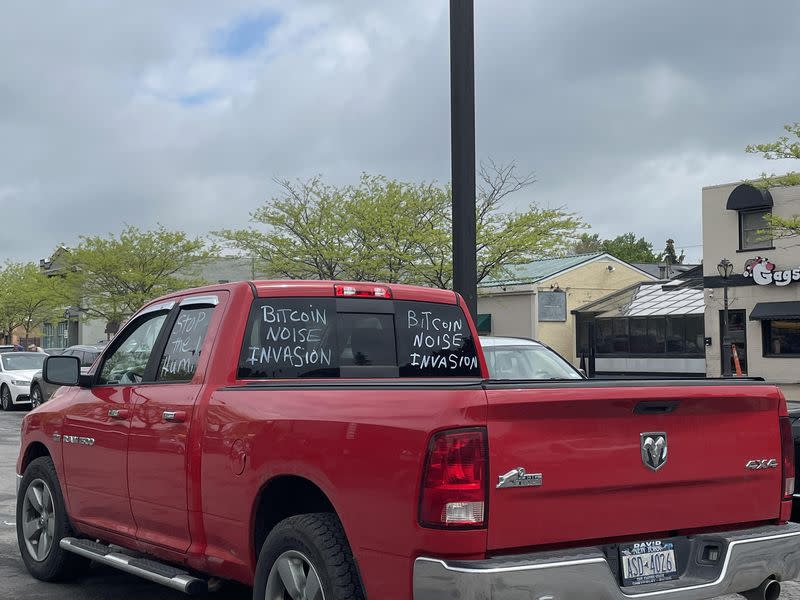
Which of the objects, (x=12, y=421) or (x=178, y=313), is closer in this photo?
(x=178, y=313)

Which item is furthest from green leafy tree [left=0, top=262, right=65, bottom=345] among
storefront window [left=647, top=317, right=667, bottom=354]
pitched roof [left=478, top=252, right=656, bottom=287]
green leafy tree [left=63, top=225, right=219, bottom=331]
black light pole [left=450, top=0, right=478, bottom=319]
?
black light pole [left=450, top=0, right=478, bottom=319]

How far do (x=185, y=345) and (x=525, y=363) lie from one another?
7053 millimetres

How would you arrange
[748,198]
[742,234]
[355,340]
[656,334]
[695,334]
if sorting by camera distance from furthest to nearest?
[656,334]
[695,334]
[742,234]
[748,198]
[355,340]

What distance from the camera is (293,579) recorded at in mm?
4449

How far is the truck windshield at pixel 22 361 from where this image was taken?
26.1 meters

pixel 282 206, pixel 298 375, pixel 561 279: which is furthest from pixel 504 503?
pixel 561 279

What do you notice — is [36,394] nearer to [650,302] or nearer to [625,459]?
[625,459]

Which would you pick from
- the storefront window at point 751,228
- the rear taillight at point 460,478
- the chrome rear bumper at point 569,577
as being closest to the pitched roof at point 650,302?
the storefront window at point 751,228

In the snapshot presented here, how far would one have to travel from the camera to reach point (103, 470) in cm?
614

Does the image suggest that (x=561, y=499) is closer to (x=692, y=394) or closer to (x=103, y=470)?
(x=692, y=394)

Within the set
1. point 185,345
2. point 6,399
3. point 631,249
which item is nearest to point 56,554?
point 185,345

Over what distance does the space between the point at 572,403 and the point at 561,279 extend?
5227 centimetres

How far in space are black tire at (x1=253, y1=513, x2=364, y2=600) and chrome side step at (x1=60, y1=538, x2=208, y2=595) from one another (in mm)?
770

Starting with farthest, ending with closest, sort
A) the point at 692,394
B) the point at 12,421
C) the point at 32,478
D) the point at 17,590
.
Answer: the point at 12,421 < the point at 32,478 < the point at 17,590 < the point at 692,394
